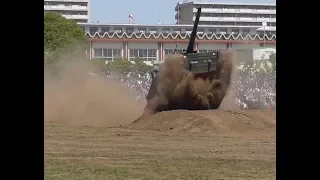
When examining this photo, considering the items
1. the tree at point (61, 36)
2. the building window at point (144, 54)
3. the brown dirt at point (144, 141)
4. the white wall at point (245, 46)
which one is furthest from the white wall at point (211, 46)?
the brown dirt at point (144, 141)

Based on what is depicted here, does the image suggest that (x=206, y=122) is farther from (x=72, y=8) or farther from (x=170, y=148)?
(x=72, y=8)

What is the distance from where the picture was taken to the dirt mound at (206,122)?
20984 mm

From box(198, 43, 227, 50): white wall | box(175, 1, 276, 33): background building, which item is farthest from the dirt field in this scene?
box(175, 1, 276, 33): background building

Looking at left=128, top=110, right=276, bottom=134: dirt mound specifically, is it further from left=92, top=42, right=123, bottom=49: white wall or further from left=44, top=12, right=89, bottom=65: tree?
left=92, top=42, right=123, bottom=49: white wall

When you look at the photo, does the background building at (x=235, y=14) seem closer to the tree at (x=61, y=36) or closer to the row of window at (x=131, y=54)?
the row of window at (x=131, y=54)

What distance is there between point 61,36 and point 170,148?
32375 millimetres

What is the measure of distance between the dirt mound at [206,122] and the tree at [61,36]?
1965 cm

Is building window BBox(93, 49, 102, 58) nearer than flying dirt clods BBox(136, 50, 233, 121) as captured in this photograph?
No

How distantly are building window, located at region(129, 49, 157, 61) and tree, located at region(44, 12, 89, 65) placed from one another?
11.3 meters

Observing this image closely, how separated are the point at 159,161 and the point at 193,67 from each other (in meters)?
10.3

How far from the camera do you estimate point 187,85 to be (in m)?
23.3

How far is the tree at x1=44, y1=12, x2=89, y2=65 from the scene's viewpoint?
44156mm
